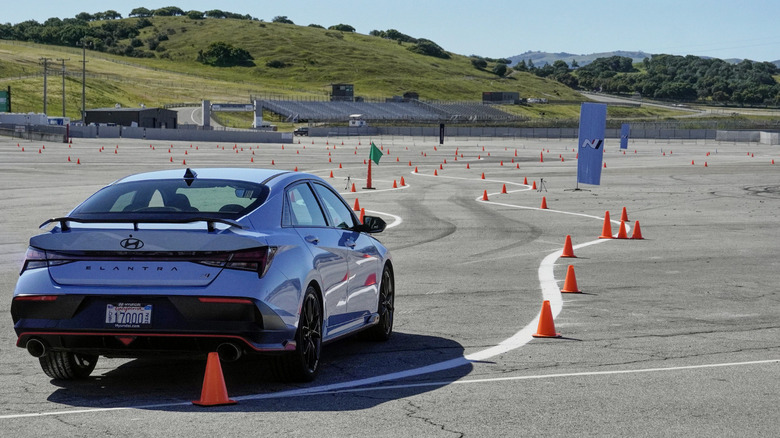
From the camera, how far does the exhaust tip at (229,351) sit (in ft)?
23.7

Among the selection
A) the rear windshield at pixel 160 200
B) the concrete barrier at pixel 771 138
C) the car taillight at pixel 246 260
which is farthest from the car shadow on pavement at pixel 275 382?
the concrete barrier at pixel 771 138

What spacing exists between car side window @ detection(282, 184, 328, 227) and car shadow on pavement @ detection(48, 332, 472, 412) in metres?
1.06

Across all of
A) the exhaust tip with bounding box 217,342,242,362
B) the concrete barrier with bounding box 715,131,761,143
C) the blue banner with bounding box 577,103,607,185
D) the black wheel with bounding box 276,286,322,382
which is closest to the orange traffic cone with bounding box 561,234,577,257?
the black wheel with bounding box 276,286,322,382

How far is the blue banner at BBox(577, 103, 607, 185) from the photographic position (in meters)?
33.1

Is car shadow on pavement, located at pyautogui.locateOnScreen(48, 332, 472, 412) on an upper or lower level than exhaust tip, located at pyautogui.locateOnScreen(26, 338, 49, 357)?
lower

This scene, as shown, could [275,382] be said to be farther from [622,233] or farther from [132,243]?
Result: [622,233]

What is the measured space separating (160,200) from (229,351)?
1.55 metres

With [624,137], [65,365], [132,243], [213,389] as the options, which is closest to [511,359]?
[213,389]

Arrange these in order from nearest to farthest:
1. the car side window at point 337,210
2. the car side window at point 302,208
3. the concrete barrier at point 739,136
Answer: the car side window at point 302,208 → the car side window at point 337,210 → the concrete barrier at point 739,136

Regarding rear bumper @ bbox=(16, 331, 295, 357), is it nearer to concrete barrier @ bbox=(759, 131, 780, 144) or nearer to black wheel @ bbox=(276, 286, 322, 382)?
black wheel @ bbox=(276, 286, 322, 382)

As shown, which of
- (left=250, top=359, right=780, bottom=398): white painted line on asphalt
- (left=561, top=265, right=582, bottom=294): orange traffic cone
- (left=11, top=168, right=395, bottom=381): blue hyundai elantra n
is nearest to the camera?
(left=11, top=168, right=395, bottom=381): blue hyundai elantra n

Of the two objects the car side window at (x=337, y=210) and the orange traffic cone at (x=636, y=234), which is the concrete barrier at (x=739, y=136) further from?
the car side window at (x=337, y=210)

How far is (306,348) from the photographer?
7867mm

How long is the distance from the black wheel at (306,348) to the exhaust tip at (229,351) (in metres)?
0.47
